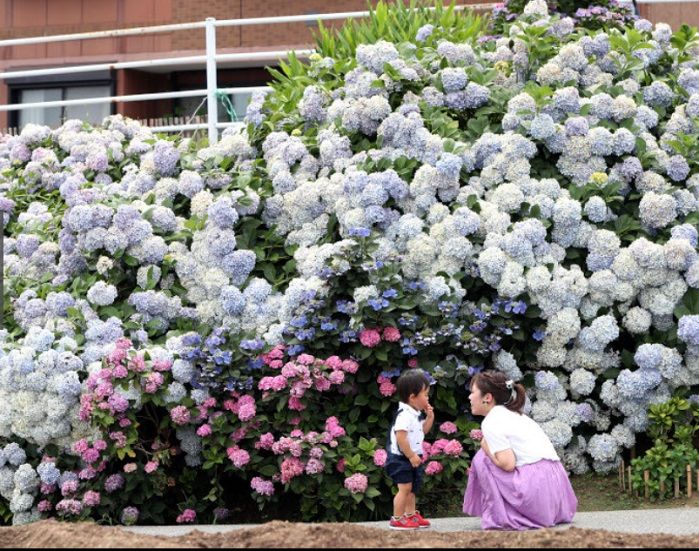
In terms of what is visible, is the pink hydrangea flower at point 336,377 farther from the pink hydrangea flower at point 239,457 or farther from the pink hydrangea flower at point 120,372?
the pink hydrangea flower at point 120,372

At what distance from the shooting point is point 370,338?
24.5 ft

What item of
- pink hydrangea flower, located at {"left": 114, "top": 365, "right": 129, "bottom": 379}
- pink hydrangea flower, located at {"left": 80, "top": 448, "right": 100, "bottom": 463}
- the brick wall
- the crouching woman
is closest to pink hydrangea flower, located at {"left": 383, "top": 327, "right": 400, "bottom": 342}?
the crouching woman

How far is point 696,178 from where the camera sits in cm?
854

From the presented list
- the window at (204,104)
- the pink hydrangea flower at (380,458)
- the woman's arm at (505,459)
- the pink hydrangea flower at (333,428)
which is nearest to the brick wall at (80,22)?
the window at (204,104)

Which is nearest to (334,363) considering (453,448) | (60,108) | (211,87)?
(453,448)

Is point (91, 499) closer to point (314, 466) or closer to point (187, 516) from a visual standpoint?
point (187, 516)

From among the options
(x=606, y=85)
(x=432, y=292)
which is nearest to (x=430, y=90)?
(x=606, y=85)

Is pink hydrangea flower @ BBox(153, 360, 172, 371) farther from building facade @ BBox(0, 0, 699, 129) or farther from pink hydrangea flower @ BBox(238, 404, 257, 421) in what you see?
building facade @ BBox(0, 0, 699, 129)

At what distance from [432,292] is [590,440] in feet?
4.56

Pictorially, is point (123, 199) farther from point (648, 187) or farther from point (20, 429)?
point (648, 187)

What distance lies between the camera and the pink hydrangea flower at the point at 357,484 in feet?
23.4

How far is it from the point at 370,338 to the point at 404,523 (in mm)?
1288

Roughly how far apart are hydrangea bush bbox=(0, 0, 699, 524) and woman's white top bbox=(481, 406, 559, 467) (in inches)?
28.8

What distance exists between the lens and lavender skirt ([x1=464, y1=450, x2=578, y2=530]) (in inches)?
254
